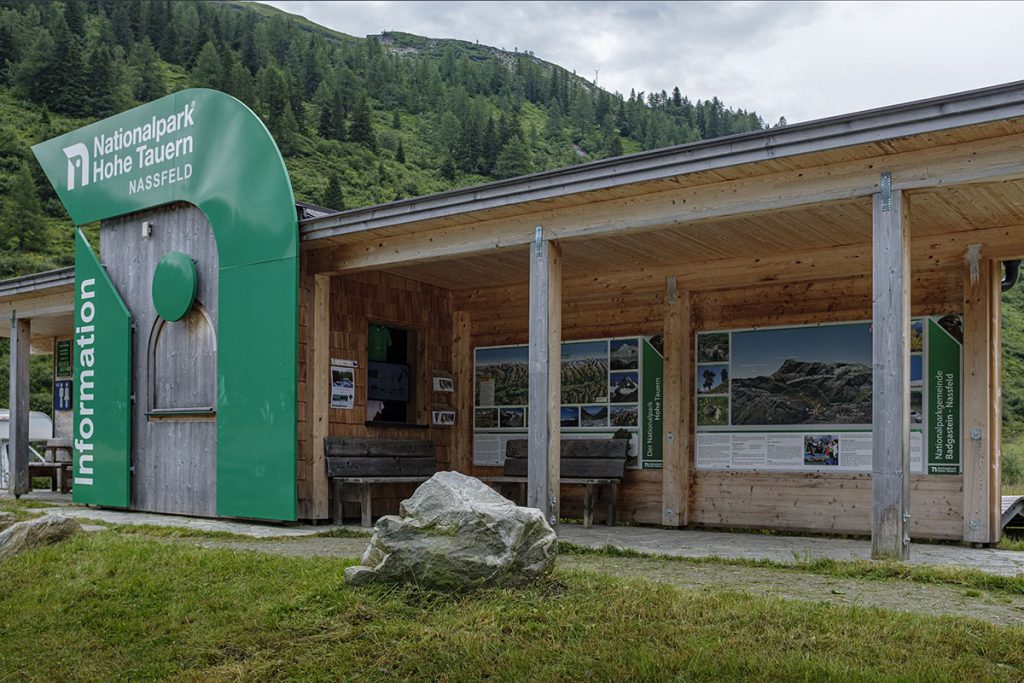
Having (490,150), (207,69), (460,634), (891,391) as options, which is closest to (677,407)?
(891,391)

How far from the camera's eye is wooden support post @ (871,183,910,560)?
26.2 feet

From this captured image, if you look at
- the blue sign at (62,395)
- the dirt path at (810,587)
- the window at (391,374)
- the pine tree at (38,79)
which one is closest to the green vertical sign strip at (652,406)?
the window at (391,374)

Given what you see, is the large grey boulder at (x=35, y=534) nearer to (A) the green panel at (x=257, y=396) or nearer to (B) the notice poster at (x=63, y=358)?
(A) the green panel at (x=257, y=396)

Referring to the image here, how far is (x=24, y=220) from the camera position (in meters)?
49.1

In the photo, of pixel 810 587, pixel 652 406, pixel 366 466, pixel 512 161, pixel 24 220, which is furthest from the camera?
pixel 512 161

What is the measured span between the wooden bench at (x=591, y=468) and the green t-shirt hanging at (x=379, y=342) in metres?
2.11

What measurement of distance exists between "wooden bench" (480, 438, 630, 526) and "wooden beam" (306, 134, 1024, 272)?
313cm

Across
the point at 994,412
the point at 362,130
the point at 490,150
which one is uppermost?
the point at 362,130

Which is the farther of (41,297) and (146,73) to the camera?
(146,73)

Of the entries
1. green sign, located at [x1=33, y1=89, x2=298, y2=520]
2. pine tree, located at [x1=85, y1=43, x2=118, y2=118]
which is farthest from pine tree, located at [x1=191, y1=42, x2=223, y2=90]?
green sign, located at [x1=33, y1=89, x2=298, y2=520]

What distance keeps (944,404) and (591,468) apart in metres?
4.28

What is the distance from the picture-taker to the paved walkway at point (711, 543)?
8.61 metres

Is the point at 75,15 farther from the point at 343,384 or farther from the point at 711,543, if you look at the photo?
the point at 711,543

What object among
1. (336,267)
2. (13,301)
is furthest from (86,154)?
(336,267)
